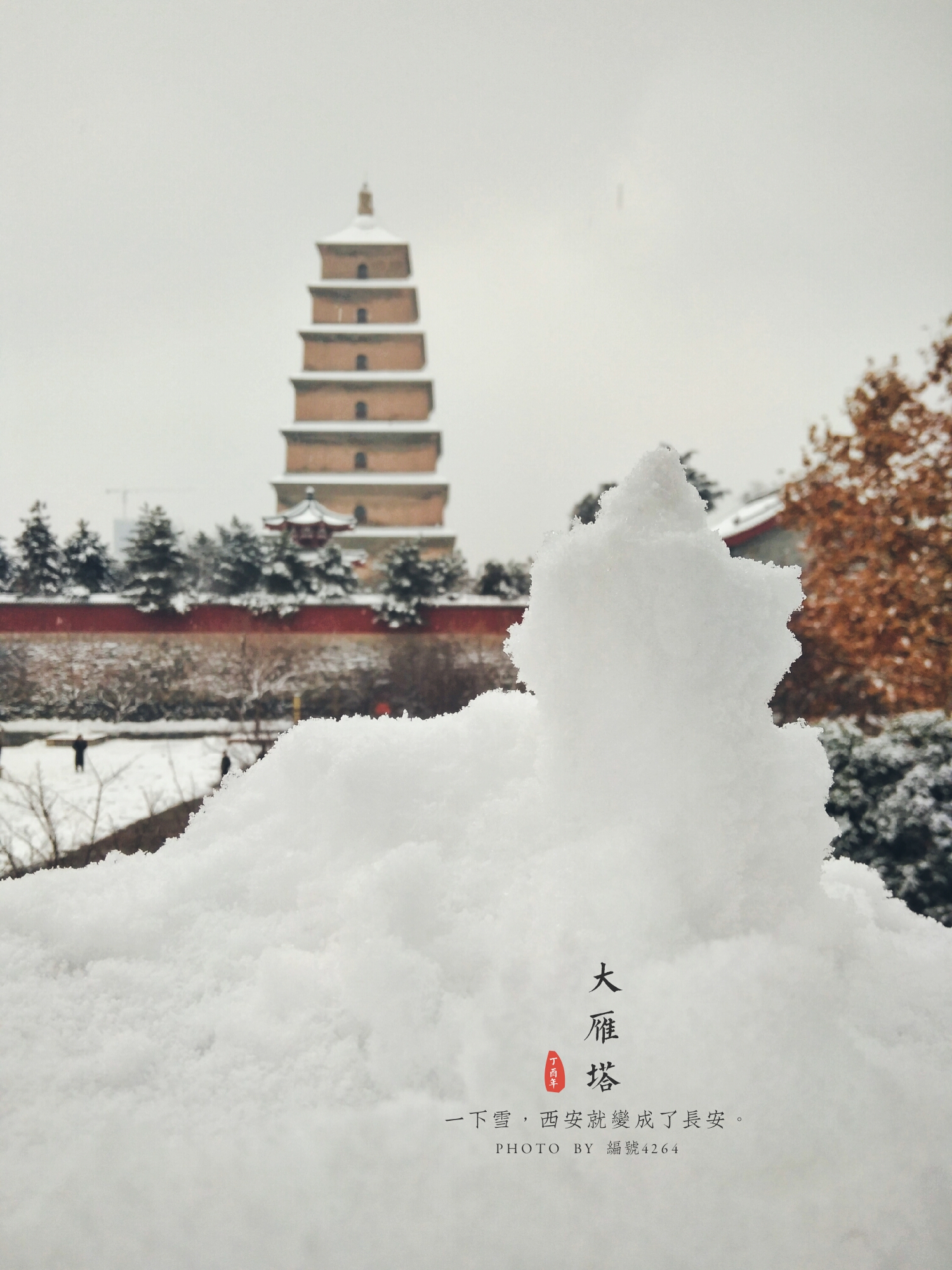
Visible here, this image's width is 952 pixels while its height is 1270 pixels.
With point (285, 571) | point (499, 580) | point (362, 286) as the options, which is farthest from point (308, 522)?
point (362, 286)

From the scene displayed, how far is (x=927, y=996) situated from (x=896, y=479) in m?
7.48

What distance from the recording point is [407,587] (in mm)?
13328

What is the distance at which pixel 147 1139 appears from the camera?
2.21 feet

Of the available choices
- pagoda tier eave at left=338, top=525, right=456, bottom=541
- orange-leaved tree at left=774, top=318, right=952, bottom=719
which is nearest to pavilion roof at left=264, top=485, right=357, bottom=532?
pagoda tier eave at left=338, top=525, right=456, bottom=541

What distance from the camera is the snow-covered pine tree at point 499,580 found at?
1359cm

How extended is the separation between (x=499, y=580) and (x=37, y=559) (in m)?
7.91

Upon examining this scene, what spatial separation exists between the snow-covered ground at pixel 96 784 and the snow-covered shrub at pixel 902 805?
4820 millimetres

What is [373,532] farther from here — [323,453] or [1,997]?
[1,997]

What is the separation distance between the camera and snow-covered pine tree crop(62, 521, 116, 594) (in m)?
12.9

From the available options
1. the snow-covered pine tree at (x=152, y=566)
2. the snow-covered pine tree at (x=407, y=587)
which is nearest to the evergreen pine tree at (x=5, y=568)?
the snow-covered pine tree at (x=152, y=566)

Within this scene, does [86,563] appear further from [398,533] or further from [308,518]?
[398,533]

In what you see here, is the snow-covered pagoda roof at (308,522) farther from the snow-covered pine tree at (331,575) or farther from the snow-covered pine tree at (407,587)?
the snow-covered pine tree at (407,587)

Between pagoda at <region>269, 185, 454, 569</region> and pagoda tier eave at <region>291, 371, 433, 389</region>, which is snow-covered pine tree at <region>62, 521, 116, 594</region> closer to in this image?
pagoda at <region>269, 185, 454, 569</region>

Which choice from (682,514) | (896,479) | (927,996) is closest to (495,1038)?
(927,996)
